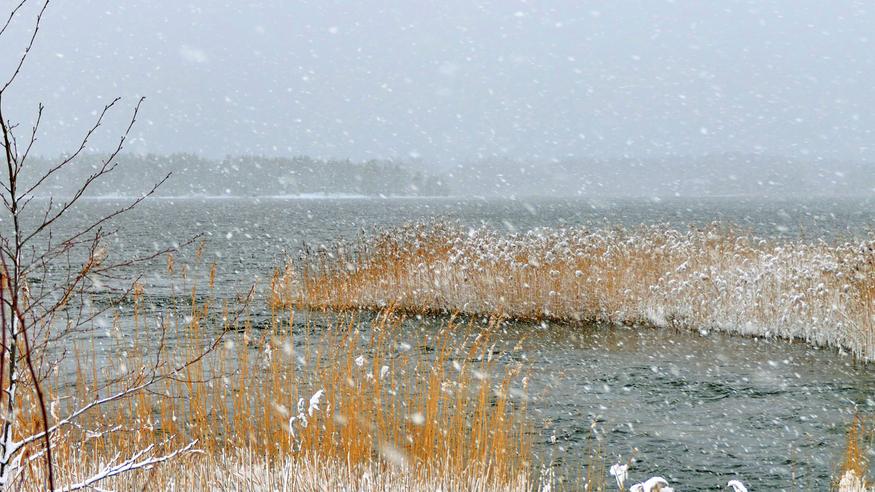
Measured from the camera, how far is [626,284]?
59.8 ft

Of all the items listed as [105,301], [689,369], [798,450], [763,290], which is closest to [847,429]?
[798,450]

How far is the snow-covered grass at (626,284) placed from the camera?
15727 millimetres

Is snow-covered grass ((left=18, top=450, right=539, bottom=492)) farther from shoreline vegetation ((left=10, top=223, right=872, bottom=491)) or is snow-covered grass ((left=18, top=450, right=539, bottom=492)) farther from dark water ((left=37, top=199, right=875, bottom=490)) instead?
dark water ((left=37, top=199, right=875, bottom=490))

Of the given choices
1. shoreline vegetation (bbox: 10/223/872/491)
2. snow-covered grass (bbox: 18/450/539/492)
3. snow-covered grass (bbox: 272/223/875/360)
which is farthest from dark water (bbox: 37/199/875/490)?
snow-covered grass (bbox: 18/450/539/492)

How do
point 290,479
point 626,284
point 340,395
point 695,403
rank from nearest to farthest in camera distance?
point 290,479, point 340,395, point 695,403, point 626,284

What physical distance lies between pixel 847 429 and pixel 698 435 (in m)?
2.05

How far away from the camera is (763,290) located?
16859 mm

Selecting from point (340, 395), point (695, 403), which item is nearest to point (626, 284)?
point (695, 403)

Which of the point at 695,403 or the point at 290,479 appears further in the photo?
the point at 695,403

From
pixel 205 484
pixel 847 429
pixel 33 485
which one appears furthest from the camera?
pixel 847 429

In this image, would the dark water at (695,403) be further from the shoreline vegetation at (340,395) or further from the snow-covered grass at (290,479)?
the snow-covered grass at (290,479)

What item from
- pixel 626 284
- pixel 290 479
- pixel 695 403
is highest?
pixel 626 284

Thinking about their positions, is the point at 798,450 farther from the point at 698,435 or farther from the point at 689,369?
the point at 689,369

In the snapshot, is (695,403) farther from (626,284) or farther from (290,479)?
(290,479)
